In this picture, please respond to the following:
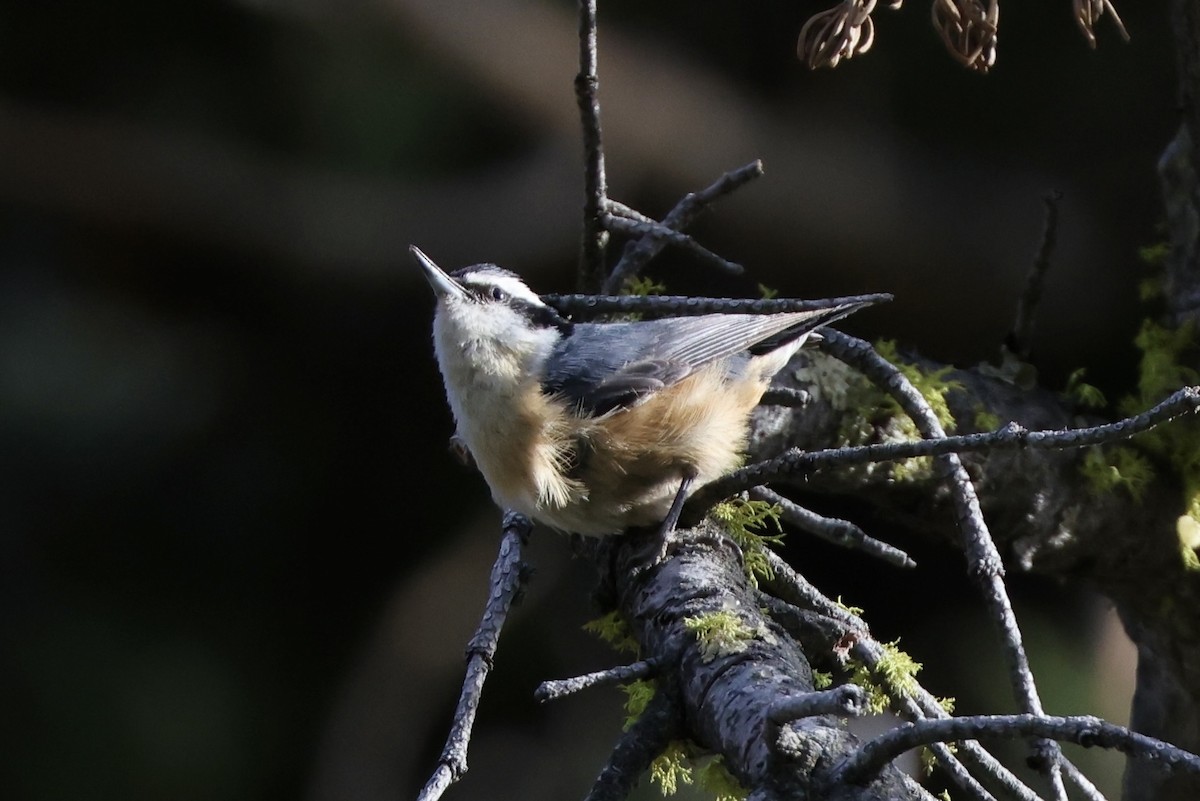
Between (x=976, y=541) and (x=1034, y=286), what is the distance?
76 centimetres

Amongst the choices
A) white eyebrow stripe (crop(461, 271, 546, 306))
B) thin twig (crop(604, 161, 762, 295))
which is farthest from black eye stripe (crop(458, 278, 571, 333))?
thin twig (crop(604, 161, 762, 295))

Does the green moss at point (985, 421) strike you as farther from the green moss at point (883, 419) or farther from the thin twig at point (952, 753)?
the thin twig at point (952, 753)

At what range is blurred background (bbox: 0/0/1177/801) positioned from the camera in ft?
7.40

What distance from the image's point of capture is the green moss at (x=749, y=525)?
162cm

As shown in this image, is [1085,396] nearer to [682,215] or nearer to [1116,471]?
[1116,471]

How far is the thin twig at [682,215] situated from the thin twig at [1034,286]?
0.48m

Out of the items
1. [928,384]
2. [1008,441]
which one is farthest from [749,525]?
[1008,441]

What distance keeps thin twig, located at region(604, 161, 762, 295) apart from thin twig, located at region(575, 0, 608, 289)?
5cm

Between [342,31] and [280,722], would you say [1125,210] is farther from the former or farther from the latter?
[280,722]

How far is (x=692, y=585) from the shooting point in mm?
1454

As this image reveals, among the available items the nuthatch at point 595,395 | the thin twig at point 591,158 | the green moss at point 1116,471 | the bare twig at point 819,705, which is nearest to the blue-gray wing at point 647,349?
the nuthatch at point 595,395

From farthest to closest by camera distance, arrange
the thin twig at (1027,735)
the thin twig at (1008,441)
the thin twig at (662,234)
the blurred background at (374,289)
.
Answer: the blurred background at (374,289), the thin twig at (662,234), the thin twig at (1008,441), the thin twig at (1027,735)

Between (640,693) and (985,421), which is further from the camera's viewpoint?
(985,421)

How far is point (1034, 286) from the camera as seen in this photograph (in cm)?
197
